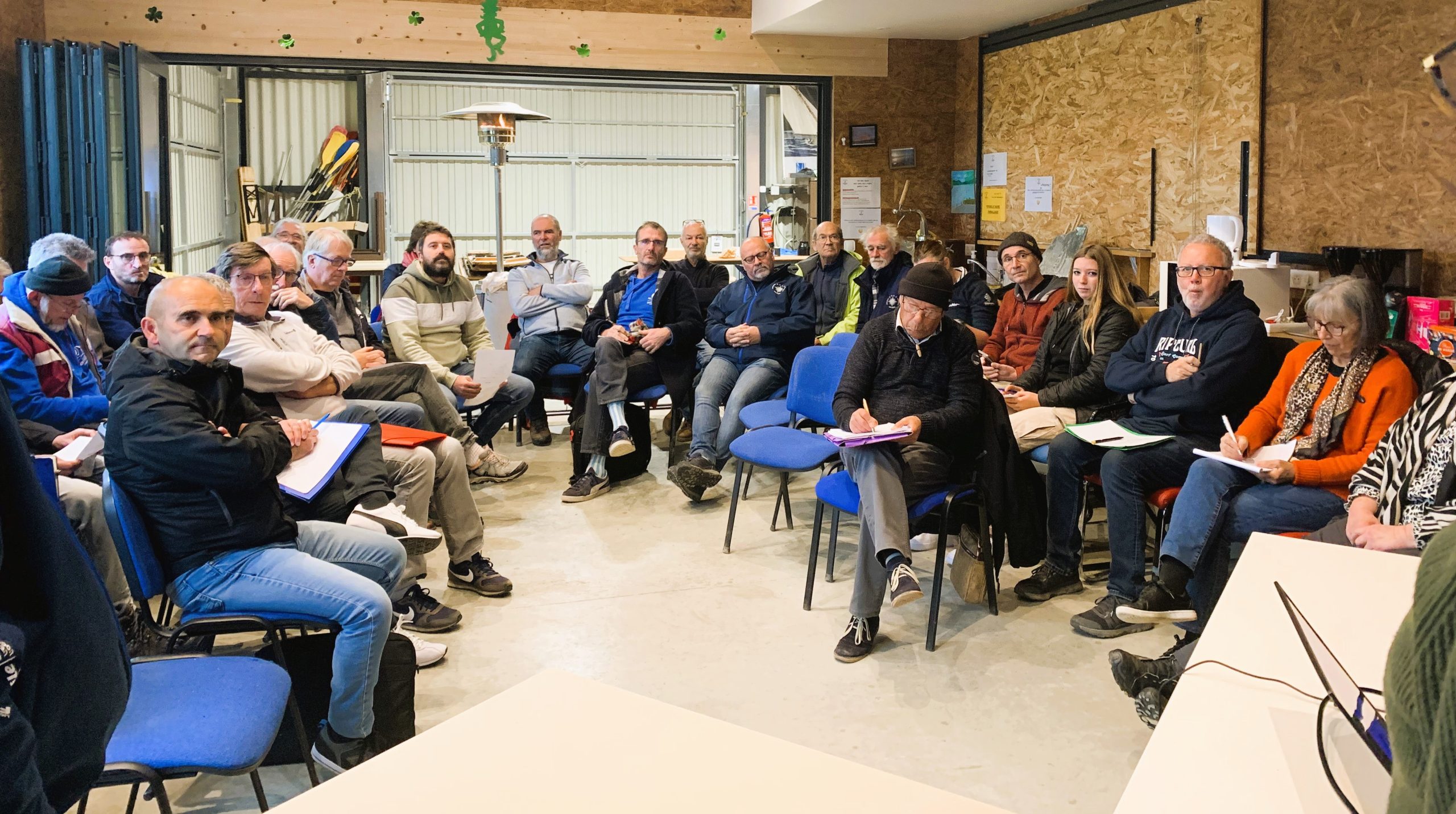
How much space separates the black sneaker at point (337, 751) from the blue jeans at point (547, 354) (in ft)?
11.2

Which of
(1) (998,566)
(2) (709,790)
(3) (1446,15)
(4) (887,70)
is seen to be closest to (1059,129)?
(4) (887,70)

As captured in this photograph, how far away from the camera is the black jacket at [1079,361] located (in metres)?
4.40

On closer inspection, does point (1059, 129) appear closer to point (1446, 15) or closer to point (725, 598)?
point (1446, 15)

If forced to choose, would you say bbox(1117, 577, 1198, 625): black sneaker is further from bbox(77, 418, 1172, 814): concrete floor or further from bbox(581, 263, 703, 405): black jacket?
bbox(581, 263, 703, 405): black jacket

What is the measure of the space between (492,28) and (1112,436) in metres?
4.97

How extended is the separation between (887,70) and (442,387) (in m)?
4.21

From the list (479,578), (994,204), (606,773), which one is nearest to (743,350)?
(479,578)

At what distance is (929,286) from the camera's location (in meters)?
3.83

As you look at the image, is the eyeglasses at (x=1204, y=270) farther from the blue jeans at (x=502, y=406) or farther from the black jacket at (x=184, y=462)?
the blue jeans at (x=502, y=406)

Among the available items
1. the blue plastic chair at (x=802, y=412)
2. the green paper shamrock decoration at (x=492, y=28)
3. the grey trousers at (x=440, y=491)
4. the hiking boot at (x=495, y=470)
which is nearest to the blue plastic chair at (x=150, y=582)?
the grey trousers at (x=440, y=491)

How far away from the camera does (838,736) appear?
301 cm

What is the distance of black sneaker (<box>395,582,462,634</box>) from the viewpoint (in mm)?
3688

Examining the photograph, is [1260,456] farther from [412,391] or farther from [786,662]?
[412,391]

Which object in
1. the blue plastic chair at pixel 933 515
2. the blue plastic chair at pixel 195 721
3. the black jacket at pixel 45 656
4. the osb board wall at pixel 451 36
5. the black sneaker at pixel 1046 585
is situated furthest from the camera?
the osb board wall at pixel 451 36
